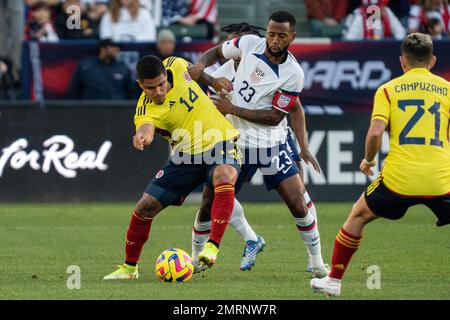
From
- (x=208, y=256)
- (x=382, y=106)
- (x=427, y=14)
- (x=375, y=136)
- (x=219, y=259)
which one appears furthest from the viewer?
(x=427, y=14)

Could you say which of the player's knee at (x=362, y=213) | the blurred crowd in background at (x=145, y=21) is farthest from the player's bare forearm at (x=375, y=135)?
the blurred crowd in background at (x=145, y=21)

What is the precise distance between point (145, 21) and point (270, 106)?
28.1ft

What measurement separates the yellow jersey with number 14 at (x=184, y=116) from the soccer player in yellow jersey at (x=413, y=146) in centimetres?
192

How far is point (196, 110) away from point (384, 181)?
218 centimetres

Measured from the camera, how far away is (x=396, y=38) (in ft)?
60.7

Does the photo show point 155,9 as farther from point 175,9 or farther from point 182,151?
point 182,151

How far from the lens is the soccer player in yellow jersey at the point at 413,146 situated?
8.19 meters

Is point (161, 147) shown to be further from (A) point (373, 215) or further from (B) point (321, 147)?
(A) point (373, 215)

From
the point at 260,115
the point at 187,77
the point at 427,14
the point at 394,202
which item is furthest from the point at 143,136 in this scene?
the point at 427,14

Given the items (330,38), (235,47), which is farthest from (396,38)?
(235,47)

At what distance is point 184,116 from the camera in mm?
9773

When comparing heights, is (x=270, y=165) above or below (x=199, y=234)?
above

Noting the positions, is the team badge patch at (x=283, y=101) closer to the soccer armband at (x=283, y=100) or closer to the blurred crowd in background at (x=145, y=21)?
the soccer armband at (x=283, y=100)

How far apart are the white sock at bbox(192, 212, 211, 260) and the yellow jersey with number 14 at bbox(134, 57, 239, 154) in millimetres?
951
